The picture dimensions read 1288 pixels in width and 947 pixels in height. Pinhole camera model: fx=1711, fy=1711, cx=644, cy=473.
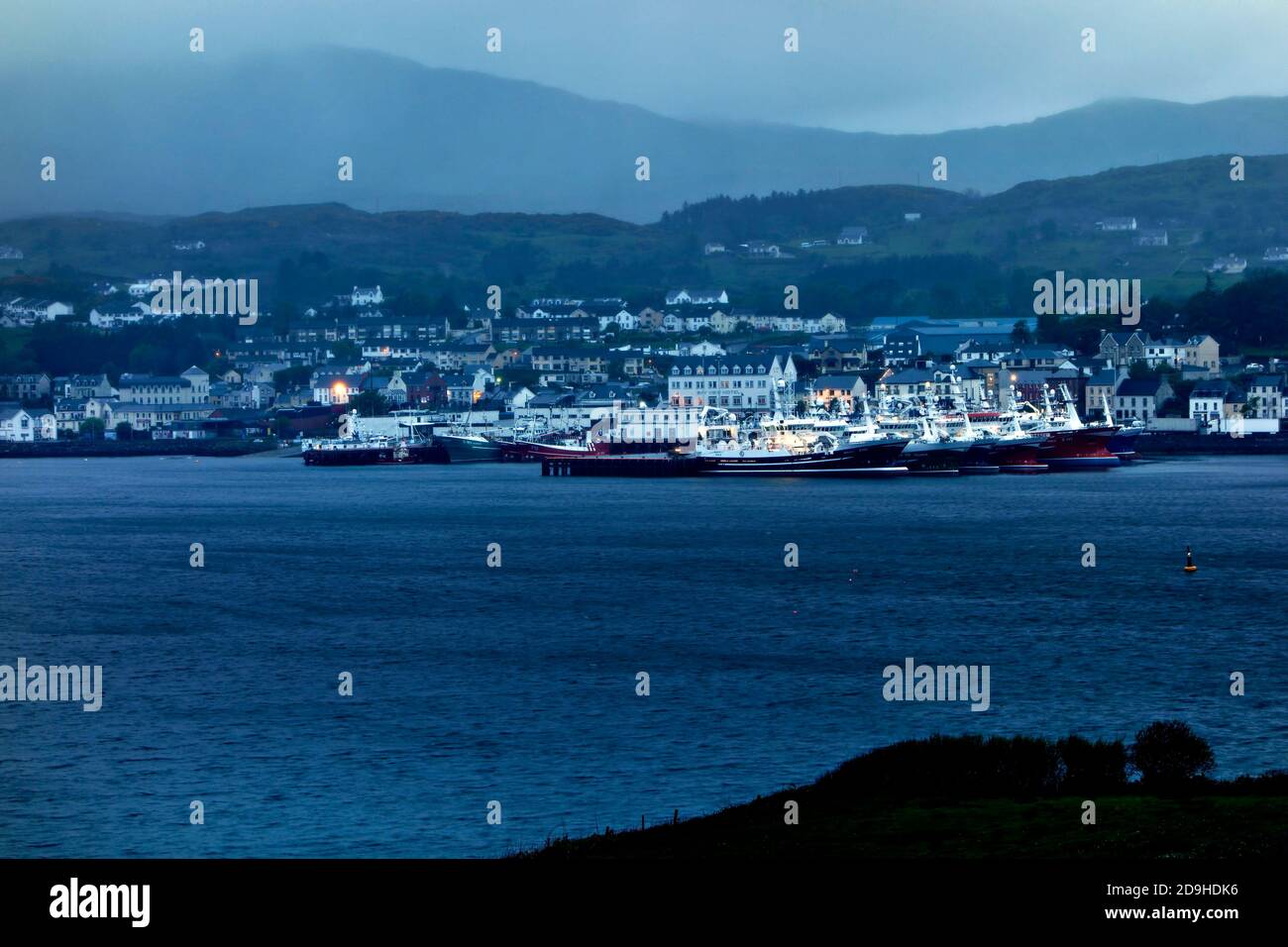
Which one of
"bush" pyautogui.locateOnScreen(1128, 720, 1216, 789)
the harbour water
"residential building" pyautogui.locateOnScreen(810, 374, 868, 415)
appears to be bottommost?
the harbour water

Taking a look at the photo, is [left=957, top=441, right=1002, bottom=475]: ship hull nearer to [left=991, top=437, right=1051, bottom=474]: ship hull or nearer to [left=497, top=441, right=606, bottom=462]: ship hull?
[left=991, top=437, right=1051, bottom=474]: ship hull

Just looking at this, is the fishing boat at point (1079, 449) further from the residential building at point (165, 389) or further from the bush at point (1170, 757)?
the residential building at point (165, 389)

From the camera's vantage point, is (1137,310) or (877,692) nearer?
(877,692)

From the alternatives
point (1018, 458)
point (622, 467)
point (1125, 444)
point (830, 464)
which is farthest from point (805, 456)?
point (1125, 444)

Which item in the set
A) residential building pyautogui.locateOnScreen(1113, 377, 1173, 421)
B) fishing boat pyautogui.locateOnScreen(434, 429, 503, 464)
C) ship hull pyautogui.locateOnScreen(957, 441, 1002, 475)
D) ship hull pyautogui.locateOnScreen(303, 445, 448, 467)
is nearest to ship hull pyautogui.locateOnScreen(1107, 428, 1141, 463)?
ship hull pyautogui.locateOnScreen(957, 441, 1002, 475)

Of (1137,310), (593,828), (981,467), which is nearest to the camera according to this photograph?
(593,828)
